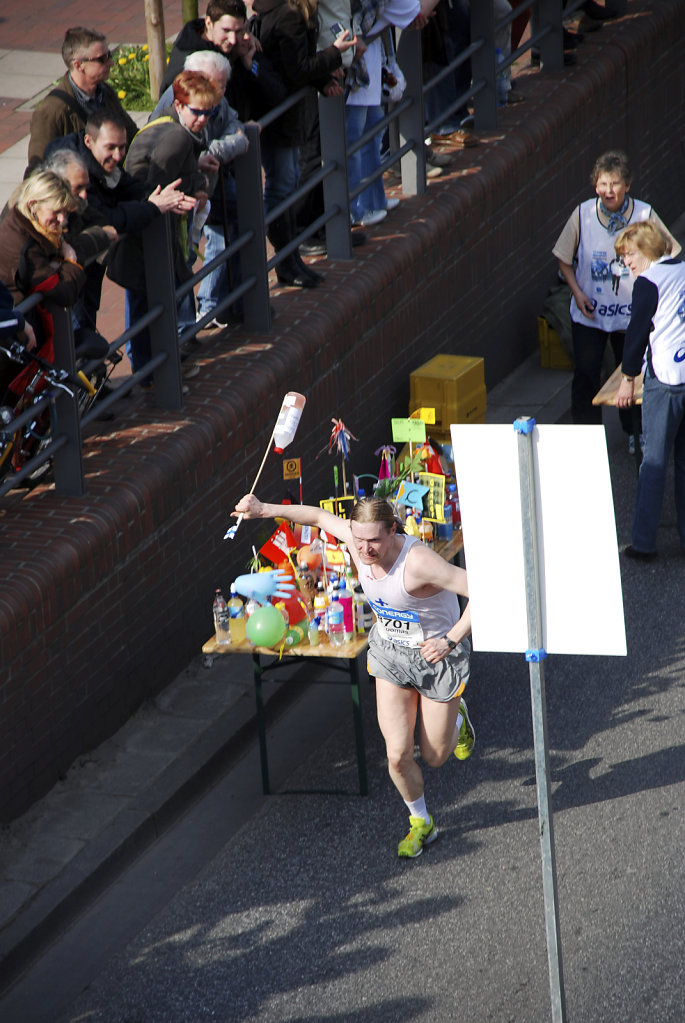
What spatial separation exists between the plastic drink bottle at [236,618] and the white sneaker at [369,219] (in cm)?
390

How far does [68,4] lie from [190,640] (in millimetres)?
10808

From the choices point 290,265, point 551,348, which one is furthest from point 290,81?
point 551,348

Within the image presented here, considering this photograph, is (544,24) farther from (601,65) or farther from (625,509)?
(625,509)

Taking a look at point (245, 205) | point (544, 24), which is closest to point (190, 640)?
point (245, 205)

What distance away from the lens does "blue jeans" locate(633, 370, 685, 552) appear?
912cm

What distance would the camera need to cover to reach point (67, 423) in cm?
769

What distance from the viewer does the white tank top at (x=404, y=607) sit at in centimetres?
679

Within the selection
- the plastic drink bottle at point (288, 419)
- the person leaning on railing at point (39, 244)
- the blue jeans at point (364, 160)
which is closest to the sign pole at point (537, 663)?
the plastic drink bottle at point (288, 419)

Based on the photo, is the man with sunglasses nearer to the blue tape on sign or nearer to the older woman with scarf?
the older woman with scarf

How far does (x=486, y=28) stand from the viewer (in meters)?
11.9

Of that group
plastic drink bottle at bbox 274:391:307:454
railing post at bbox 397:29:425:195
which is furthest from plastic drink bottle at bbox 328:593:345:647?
railing post at bbox 397:29:425:195

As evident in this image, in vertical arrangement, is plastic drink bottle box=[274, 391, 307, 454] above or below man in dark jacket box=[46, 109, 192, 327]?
below

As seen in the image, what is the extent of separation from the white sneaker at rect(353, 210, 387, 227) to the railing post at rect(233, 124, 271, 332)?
5.36 feet

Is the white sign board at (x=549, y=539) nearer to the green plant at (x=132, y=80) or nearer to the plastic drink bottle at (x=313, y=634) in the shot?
the plastic drink bottle at (x=313, y=634)
